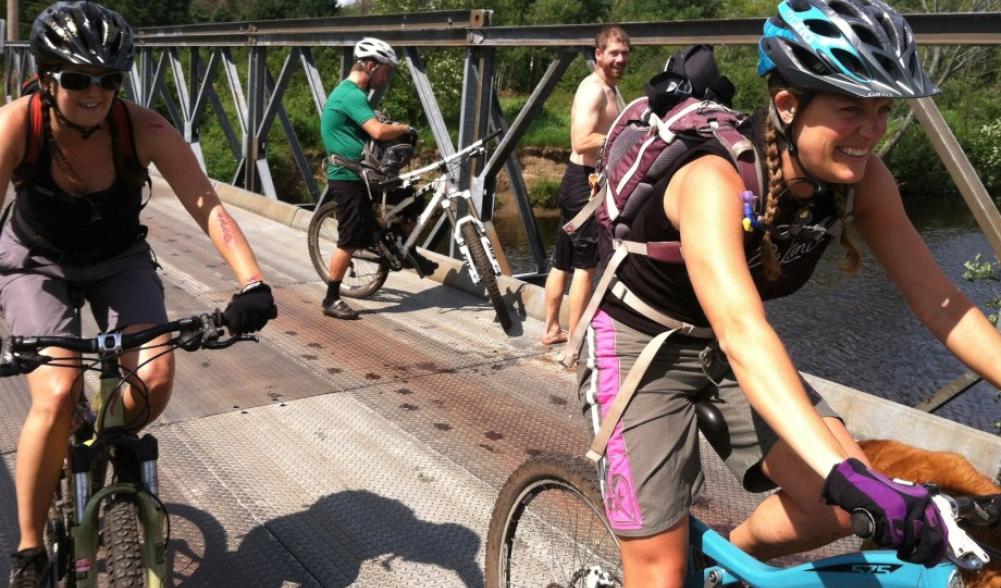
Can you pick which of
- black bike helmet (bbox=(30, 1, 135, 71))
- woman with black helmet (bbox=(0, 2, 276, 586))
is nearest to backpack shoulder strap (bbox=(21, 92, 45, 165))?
woman with black helmet (bbox=(0, 2, 276, 586))

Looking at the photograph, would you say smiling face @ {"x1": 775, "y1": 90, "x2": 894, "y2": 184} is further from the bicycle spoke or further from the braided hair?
the bicycle spoke

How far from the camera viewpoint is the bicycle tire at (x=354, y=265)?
25.6ft

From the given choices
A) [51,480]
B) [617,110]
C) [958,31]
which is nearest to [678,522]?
[51,480]

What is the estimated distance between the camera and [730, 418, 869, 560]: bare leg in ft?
7.54

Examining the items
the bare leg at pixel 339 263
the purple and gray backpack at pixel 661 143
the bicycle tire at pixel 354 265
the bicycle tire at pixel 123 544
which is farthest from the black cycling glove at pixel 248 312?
the bicycle tire at pixel 354 265

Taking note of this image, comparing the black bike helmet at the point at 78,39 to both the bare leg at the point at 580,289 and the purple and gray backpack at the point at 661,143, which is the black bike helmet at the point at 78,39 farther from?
the bare leg at the point at 580,289

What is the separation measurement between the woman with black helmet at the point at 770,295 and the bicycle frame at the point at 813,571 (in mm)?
88

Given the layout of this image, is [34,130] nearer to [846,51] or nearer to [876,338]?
[846,51]

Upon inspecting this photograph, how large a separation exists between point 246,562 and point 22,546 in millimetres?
951

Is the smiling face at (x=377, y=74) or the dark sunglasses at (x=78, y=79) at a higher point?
the dark sunglasses at (x=78, y=79)

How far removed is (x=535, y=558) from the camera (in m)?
Result: 2.96

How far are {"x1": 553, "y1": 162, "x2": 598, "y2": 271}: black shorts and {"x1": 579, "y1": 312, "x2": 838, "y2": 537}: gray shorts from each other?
361cm

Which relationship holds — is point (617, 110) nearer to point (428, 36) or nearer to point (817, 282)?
point (428, 36)

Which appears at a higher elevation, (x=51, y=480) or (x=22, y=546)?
(x=51, y=480)
